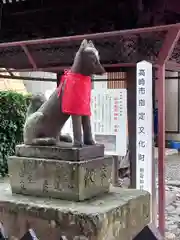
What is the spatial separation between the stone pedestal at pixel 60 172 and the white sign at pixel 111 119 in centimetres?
184

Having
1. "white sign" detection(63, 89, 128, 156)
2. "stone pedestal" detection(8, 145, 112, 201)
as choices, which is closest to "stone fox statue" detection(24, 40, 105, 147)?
"stone pedestal" detection(8, 145, 112, 201)

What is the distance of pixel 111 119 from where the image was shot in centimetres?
575

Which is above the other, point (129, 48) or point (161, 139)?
point (129, 48)

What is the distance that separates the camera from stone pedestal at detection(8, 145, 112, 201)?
11.5ft

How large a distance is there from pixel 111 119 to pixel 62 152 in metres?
2.24

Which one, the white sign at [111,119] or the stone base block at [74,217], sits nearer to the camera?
the stone base block at [74,217]

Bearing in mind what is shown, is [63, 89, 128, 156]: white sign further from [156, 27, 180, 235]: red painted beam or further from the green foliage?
the green foliage

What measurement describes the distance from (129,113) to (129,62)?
0.74 m

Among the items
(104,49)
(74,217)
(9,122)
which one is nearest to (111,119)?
(104,49)

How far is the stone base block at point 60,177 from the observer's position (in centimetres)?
349

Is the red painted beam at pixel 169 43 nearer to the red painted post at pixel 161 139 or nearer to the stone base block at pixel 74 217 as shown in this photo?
the red painted post at pixel 161 139

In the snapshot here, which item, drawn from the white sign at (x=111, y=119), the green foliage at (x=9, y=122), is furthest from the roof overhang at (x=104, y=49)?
the green foliage at (x=9, y=122)

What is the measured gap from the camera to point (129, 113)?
5887 millimetres

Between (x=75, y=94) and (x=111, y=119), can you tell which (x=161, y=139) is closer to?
(x=111, y=119)
